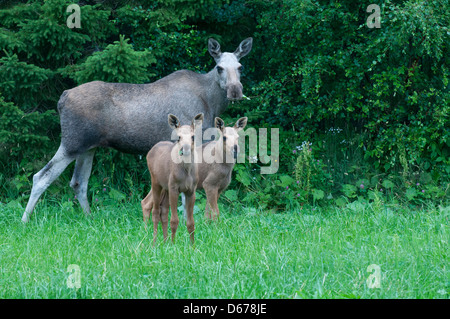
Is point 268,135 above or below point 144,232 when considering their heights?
above

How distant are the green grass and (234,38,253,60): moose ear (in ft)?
7.99

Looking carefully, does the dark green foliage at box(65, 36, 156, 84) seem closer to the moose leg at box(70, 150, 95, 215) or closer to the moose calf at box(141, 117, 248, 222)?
the moose leg at box(70, 150, 95, 215)

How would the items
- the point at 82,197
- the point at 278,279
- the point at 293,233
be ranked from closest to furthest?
the point at 278,279 → the point at 293,233 → the point at 82,197

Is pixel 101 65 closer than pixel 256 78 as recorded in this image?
Yes

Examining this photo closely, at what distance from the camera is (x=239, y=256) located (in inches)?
227

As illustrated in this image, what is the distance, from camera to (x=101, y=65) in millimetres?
8891

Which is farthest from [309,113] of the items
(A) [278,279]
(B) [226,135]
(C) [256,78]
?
(A) [278,279]

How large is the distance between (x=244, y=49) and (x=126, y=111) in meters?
2.03

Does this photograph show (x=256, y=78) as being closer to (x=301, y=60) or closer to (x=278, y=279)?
(x=301, y=60)

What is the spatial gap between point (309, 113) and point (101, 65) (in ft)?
11.1

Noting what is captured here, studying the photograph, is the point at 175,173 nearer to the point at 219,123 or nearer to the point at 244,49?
the point at 219,123

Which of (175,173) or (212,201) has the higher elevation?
(175,173)

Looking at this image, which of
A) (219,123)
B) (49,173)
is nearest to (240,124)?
(219,123)

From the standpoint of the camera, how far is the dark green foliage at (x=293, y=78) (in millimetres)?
8977
